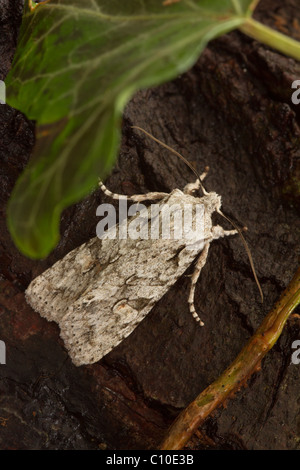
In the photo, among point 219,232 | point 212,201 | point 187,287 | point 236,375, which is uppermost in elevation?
point 212,201

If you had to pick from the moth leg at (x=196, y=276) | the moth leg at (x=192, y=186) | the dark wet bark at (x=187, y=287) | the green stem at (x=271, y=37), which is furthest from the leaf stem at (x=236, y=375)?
the green stem at (x=271, y=37)

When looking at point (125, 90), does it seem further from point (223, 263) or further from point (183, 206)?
point (223, 263)

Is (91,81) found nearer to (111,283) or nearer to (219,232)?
(111,283)

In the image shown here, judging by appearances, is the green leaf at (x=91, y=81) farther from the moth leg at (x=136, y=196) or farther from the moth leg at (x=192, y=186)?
the moth leg at (x=192, y=186)

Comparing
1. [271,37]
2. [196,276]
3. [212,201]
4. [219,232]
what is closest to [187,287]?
[196,276]

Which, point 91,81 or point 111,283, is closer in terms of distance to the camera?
point 91,81

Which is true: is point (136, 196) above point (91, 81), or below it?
below
